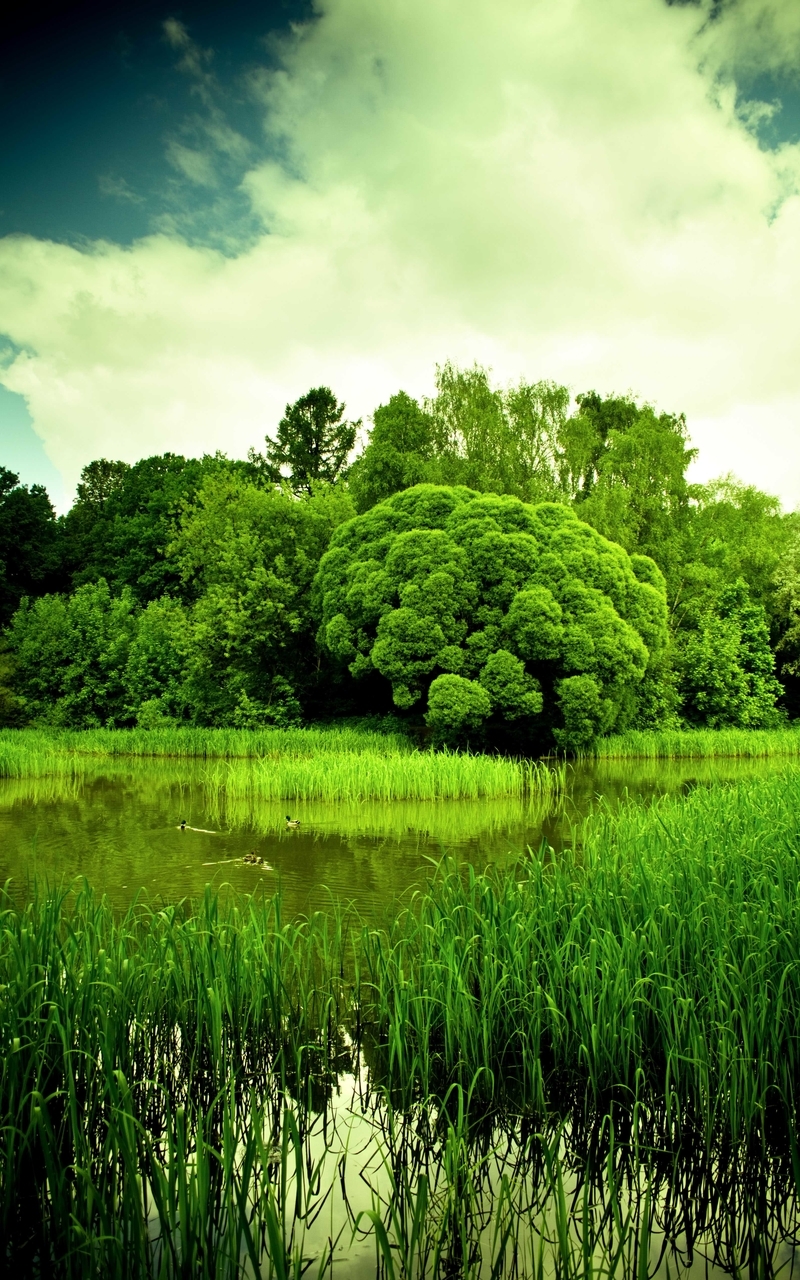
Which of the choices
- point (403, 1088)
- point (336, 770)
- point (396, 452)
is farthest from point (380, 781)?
point (396, 452)

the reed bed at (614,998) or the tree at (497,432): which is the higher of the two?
the tree at (497,432)

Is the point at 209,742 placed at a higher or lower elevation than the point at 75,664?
lower

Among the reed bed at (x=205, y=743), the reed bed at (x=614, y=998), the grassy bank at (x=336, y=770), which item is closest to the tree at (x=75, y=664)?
the reed bed at (x=205, y=743)

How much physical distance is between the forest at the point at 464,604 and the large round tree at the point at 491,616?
1.8 inches

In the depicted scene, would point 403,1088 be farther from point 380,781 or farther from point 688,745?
point 688,745

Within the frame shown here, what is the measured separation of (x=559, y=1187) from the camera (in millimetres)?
2205

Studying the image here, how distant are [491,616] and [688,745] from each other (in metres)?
6.49

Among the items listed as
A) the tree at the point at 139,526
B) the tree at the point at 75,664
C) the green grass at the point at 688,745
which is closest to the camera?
the green grass at the point at 688,745

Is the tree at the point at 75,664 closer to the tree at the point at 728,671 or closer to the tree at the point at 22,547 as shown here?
the tree at the point at 22,547

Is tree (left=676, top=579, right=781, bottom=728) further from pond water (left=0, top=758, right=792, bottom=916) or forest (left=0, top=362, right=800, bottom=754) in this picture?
pond water (left=0, top=758, right=792, bottom=916)

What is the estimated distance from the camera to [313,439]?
39.1 m

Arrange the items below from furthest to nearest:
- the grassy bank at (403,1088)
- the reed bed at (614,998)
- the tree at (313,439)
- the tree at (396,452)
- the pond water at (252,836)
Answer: the tree at (313,439) → the tree at (396,452) → the pond water at (252,836) → the reed bed at (614,998) → the grassy bank at (403,1088)

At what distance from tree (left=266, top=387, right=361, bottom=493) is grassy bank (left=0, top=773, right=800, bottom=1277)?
36.2 metres

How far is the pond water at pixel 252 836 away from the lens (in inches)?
263
